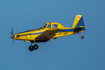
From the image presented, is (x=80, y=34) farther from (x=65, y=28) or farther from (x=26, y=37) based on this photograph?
(x=26, y=37)

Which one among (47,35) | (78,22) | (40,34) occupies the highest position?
(78,22)

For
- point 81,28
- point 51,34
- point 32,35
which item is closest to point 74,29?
point 81,28

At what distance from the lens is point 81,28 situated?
3525cm

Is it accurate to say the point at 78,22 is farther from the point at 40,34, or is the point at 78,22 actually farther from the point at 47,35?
the point at 40,34

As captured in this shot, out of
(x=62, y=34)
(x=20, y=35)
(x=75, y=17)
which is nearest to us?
(x=20, y=35)

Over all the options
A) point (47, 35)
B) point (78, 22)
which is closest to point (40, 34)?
point (47, 35)

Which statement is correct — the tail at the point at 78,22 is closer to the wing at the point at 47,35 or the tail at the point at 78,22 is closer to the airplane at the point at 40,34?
the airplane at the point at 40,34

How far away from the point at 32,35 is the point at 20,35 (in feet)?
4.93

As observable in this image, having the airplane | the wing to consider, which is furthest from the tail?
the wing

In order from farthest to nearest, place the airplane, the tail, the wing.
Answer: the tail → the airplane → the wing

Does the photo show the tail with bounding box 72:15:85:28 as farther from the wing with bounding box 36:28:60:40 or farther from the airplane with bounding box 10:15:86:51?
the wing with bounding box 36:28:60:40

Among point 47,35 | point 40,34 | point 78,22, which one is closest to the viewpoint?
point 40,34

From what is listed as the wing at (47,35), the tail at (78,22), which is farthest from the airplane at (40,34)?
the tail at (78,22)

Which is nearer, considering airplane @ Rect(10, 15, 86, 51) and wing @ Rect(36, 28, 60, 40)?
wing @ Rect(36, 28, 60, 40)
